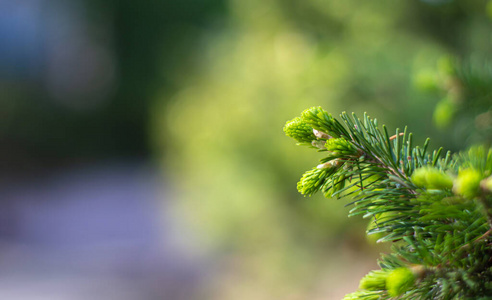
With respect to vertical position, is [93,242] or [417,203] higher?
[93,242]

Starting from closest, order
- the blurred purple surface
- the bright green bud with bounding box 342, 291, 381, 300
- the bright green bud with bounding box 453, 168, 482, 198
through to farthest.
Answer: the bright green bud with bounding box 453, 168, 482, 198 → the bright green bud with bounding box 342, 291, 381, 300 → the blurred purple surface

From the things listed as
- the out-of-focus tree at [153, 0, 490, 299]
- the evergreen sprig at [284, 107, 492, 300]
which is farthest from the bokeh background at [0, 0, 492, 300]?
the evergreen sprig at [284, 107, 492, 300]

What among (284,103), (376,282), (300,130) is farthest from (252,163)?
(376,282)

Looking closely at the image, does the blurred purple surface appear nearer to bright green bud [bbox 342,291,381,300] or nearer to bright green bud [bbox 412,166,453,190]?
bright green bud [bbox 342,291,381,300]

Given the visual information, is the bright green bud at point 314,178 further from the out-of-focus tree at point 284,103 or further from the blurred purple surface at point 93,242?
the blurred purple surface at point 93,242

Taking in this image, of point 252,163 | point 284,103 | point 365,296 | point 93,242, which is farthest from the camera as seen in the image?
point 93,242

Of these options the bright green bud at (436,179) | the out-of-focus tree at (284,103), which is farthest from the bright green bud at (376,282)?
the out-of-focus tree at (284,103)

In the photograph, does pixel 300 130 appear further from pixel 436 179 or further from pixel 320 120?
pixel 436 179
